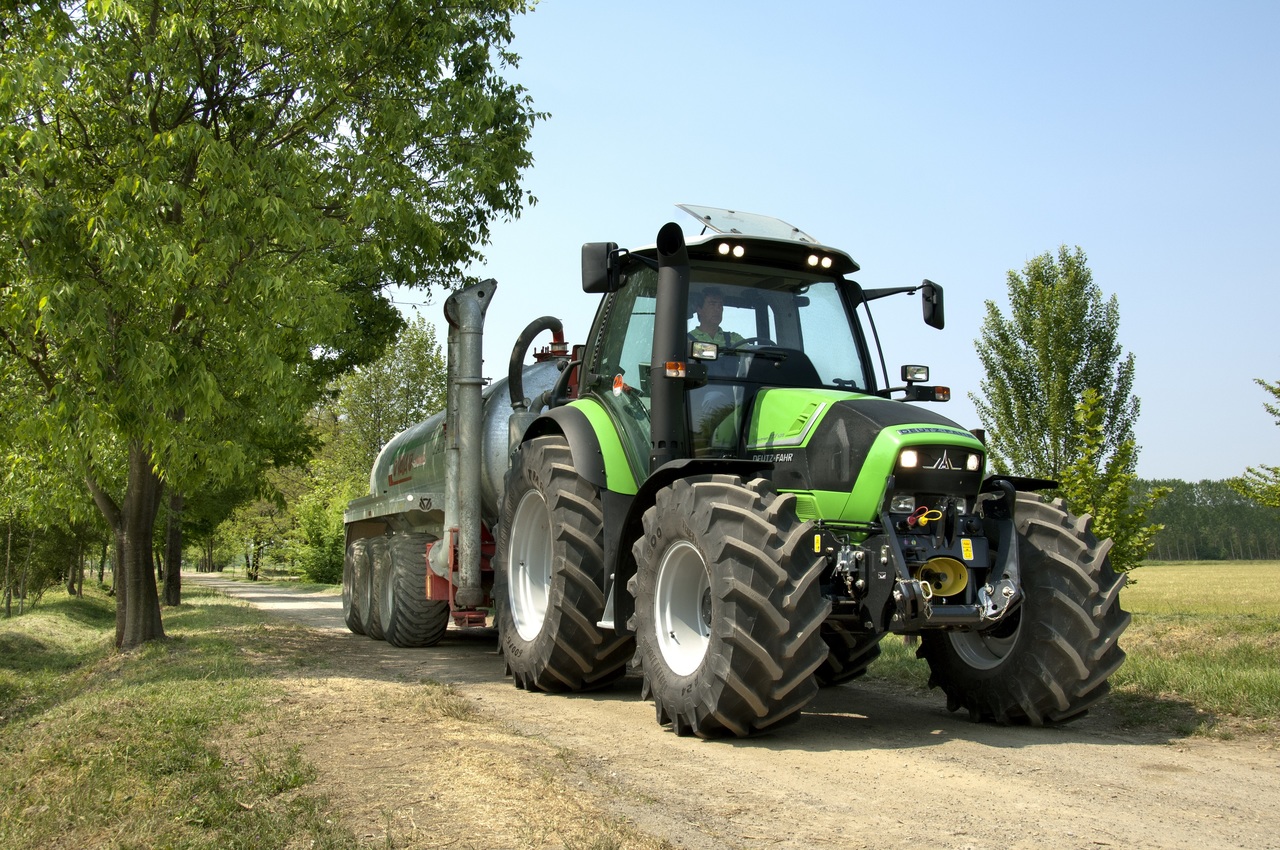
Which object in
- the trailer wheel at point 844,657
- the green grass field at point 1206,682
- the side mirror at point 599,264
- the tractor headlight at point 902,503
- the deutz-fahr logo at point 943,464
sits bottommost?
the green grass field at point 1206,682

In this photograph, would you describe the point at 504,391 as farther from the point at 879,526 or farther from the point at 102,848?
the point at 102,848

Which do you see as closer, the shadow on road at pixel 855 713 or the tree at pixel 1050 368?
the shadow on road at pixel 855 713

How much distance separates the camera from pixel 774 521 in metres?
6.05

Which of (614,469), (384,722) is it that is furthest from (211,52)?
(384,722)

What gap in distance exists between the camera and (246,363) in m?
11.8

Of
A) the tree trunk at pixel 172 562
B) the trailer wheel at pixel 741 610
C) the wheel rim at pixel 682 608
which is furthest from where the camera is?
the tree trunk at pixel 172 562

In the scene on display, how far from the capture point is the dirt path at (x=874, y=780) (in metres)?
4.47

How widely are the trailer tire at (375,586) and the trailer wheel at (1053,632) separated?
853 centimetres

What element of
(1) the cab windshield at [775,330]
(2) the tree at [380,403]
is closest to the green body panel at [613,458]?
(1) the cab windshield at [775,330]

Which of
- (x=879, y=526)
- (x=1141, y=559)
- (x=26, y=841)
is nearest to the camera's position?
(x=26, y=841)

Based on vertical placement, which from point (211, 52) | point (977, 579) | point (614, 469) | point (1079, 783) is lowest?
point (1079, 783)

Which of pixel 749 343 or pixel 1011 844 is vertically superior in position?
pixel 749 343

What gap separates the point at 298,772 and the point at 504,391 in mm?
6912

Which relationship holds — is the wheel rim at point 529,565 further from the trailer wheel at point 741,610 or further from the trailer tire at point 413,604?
the trailer tire at point 413,604
